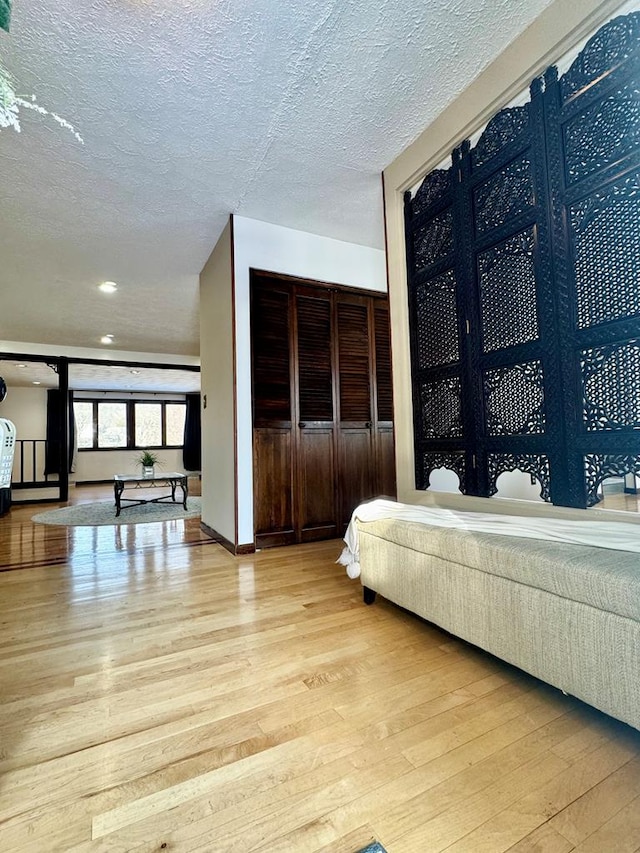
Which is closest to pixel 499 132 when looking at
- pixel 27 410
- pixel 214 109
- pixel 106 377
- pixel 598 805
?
pixel 214 109

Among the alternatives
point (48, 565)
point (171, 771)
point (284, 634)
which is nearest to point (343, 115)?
point (284, 634)

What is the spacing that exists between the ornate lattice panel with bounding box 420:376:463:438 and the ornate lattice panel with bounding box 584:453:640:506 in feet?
2.09

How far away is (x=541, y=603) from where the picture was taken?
1240 mm

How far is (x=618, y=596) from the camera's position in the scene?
3.46 ft

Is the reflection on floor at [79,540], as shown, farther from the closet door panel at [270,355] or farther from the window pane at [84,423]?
the window pane at [84,423]

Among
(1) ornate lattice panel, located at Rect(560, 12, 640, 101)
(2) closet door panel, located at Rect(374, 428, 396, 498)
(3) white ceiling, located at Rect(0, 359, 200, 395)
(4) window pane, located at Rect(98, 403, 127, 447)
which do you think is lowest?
(2) closet door panel, located at Rect(374, 428, 396, 498)

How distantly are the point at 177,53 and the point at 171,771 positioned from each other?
260cm

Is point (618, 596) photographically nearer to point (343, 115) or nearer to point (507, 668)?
point (507, 668)

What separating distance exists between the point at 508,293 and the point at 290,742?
188 cm

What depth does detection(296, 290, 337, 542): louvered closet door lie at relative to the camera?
3.39m

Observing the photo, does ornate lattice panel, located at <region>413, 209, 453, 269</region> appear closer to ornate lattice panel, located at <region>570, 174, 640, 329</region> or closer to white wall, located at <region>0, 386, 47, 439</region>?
ornate lattice panel, located at <region>570, 174, 640, 329</region>

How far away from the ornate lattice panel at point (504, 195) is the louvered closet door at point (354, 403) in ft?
5.74

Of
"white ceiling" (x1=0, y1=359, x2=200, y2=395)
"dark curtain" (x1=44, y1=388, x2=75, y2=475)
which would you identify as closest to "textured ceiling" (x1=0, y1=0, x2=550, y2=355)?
"white ceiling" (x1=0, y1=359, x2=200, y2=395)

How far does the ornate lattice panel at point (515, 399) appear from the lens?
1739 mm
